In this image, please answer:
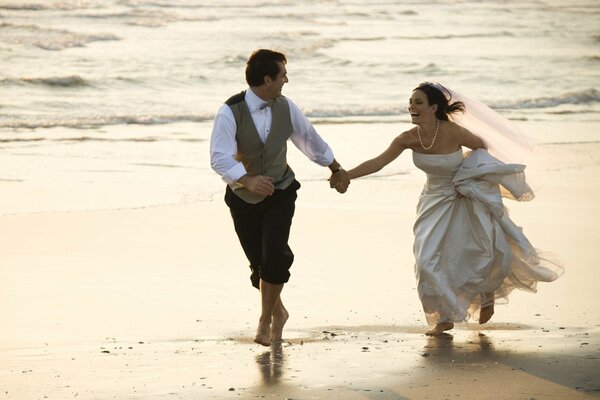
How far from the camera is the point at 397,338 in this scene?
259 inches

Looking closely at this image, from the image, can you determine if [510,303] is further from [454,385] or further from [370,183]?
[370,183]

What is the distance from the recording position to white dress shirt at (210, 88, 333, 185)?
622cm

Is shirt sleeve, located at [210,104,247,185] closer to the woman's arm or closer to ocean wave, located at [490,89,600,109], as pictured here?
the woman's arm

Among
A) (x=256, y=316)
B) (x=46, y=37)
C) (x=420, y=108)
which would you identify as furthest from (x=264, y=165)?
(x=46, y=37)

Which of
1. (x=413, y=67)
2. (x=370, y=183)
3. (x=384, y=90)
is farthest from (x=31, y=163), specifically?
(x=413, y=67)

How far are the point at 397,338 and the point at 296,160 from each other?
291 inches

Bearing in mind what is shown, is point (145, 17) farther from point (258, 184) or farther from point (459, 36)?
point (258, 184)

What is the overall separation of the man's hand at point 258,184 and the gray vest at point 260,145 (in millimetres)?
221

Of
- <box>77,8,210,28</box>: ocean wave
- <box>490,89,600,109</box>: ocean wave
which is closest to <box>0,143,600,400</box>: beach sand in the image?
→ <box>490,89,600,109</box>: ocean wave

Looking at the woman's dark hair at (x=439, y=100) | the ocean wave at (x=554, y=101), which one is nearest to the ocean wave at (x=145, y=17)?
the ocean wave at (x=554, y=101)

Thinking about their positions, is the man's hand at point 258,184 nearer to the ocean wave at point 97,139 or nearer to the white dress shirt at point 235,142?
the white dress shirt at point 235,142

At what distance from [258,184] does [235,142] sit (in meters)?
0.29

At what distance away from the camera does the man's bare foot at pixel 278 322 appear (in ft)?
21.5

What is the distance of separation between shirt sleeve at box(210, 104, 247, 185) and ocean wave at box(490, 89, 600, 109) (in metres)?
15.4
